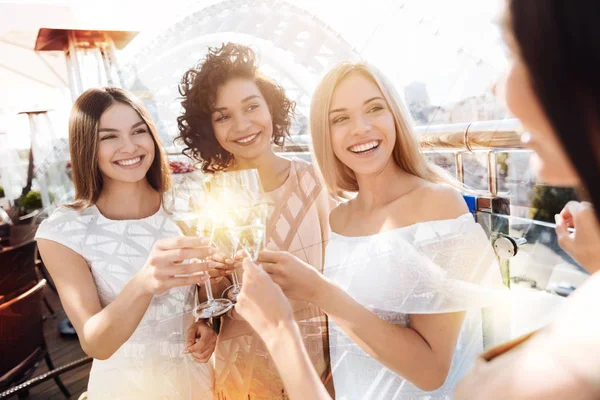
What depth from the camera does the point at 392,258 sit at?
668 mm

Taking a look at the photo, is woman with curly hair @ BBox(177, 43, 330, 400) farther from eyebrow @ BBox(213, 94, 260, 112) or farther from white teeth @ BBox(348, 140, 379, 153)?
white teeth @ BBox(348, 140, 379, 153)

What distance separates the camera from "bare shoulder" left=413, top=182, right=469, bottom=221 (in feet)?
2.07

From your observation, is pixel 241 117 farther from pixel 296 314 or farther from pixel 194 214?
pixel 296 314

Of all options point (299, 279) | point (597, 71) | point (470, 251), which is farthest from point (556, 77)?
point (470, 251)

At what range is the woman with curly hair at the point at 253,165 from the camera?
680 millimetres

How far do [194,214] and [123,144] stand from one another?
16 centimetres

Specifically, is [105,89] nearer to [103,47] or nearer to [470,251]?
[103,47]

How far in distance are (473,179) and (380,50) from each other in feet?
0.86

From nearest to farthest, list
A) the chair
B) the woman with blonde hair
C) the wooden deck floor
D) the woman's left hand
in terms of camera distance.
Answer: the woman's left hand, the woman with blonde hair, the chair, the wooden deck floor

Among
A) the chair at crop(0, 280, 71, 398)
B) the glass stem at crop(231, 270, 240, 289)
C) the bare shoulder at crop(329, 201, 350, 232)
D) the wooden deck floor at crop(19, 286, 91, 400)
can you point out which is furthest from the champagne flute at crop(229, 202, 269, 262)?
the wooden deck floor at crop(19, 286, 91, 400)

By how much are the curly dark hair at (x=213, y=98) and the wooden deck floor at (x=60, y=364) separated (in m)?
1.29

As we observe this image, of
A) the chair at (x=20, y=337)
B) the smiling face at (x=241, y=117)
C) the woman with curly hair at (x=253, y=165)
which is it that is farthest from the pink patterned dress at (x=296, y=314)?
the chair at (x=20, y=337)

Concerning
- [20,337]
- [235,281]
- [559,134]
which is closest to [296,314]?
[235,281]

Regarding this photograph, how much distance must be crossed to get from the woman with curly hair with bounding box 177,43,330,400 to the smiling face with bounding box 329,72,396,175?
131 mm
